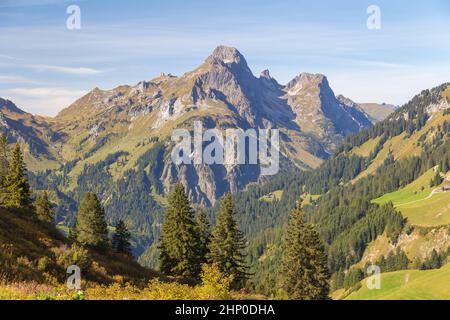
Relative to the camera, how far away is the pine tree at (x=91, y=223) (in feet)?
190

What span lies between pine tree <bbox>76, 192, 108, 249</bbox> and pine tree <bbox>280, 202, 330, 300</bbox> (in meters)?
23.5

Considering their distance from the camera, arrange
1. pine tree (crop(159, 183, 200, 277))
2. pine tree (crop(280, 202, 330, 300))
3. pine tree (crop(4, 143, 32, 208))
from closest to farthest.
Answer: pine tree (crop(280, 202, 330, 300))
pine tree (crop(159, 183, 200, 277))
pine tree (crop(4, 143, 32, 208))

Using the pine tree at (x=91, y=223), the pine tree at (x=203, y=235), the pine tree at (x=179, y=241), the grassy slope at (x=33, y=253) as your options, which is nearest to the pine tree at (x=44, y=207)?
the pine tree at (x=91, y=223)

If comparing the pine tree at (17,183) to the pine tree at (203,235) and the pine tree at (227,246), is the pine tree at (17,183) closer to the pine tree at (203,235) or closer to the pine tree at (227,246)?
the pine tree at (203,235)

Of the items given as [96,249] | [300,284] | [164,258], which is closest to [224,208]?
[164,258]

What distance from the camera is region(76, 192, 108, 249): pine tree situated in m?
58.0

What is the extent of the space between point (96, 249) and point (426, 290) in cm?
6277

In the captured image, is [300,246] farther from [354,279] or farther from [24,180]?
[354,279]

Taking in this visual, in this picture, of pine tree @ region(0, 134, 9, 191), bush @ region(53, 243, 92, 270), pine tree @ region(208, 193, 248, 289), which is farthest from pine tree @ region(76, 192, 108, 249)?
pine tree @ region(0, 134, 9, 191)

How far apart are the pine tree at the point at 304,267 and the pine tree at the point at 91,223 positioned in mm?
23475

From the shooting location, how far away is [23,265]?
28531mm

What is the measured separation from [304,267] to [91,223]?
1151 inches

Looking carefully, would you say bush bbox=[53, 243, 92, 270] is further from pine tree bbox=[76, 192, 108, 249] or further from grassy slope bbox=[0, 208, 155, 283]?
pine tree bbox=[76, 192, 108, 249]

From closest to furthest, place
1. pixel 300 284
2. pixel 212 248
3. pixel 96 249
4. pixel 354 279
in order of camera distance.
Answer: pixel 96 249 < pixel 300 284 < pixel 212 248 < pixel 354 279
